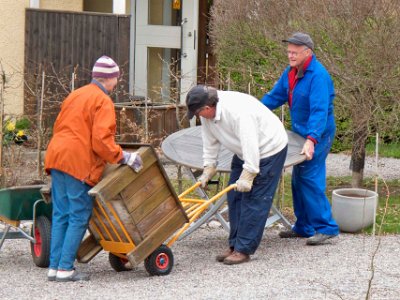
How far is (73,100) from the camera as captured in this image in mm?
7312

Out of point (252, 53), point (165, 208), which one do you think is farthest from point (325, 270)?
point (252, 53)

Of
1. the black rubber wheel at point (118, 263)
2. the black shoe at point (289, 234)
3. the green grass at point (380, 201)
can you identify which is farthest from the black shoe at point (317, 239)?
the black rubber wheel at point (118, 263)

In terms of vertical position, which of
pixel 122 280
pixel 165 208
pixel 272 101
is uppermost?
pixel 272 101

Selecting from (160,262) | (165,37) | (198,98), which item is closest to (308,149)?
(198,98)

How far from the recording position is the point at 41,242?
7.84 m

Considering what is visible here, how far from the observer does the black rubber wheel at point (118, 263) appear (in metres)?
7.81

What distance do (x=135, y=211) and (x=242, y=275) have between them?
3.15ft

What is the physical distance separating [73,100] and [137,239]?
3.64 feet

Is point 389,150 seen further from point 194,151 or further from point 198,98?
point 198,98

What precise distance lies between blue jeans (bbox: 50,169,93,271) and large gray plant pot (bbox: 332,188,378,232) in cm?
277

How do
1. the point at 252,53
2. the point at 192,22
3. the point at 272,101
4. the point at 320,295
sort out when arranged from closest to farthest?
the point at 320,295 → the point at 272,101 → the point at 252,53 → the point at 192,22

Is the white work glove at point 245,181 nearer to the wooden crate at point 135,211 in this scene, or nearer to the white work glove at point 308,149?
the wooden crate at point 135,211

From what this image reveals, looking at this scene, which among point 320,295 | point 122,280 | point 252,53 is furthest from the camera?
point 252,53

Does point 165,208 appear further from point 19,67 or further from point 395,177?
point 19,67
